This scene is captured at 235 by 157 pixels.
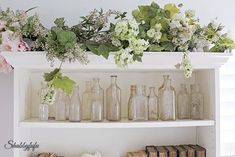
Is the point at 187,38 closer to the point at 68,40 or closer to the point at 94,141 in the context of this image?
the point at 68,40

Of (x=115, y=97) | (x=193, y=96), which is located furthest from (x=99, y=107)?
(x=193, y=96)

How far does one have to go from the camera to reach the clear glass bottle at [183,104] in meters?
1.68

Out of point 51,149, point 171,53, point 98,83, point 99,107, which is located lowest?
point 51,149

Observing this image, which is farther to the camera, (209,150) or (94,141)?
(94,141)

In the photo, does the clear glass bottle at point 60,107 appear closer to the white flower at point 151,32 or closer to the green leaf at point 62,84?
the green leaf at point 62,84

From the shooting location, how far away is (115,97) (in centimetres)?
162

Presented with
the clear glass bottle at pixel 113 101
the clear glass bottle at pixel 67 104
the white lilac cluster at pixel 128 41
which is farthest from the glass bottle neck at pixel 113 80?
the white lilac cluster at pixel 128 41

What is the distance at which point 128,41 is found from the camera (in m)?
1.31

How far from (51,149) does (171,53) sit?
0.82 m

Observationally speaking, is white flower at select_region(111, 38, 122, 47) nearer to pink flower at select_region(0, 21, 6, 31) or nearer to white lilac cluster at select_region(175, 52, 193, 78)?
white lilac cluster at select_region(175, 52, 193, 78)

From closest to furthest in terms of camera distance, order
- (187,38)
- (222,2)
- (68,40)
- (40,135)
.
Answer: (68,40), (187,38), (40,135), (222,2)

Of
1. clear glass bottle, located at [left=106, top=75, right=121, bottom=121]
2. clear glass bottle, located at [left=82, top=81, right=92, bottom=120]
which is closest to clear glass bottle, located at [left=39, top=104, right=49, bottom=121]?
clear glass bottle, located at [left=82, top=81, right=92, bottom=120]

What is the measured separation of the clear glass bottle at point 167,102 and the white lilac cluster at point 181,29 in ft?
1.03

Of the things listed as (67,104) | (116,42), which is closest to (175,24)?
(116,42)
